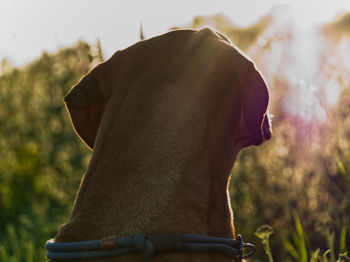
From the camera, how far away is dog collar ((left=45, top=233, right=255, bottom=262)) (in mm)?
1771

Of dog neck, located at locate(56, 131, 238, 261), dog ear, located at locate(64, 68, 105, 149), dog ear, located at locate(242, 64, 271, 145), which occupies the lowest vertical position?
dog neck, located at locate(56, 131, 238, 261)

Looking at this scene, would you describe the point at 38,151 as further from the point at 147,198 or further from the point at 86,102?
the point at 147,198

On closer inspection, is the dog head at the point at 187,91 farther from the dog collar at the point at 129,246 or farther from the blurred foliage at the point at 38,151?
the blurred foliage at the point at 38,151

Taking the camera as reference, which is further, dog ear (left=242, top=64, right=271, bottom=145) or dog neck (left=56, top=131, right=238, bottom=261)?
dog ear (left=242, top=64, right=271, bottom=145)

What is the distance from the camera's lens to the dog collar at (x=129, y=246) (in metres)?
1.77

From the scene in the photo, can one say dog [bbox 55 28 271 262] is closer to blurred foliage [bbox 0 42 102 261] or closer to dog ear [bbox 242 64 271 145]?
dog ear [bbox 242 64 271 145]

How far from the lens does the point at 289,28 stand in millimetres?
4551

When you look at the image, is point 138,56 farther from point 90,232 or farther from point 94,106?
point 90,232

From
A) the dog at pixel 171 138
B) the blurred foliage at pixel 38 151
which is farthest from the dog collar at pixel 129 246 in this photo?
the blurred foliage at pixel 38 151

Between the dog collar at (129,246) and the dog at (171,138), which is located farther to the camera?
the dog at (171,138)

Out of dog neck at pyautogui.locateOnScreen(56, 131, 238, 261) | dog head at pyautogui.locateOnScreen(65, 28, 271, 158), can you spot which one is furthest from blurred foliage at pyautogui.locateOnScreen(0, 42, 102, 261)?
dog neck at pyautogui.locateOnScreen(56, 131, 238, 261)

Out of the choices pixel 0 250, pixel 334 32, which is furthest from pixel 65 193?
pixel 334 32

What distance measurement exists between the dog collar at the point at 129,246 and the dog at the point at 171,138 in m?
0.03

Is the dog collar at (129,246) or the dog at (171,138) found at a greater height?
the dog at (171,138)
